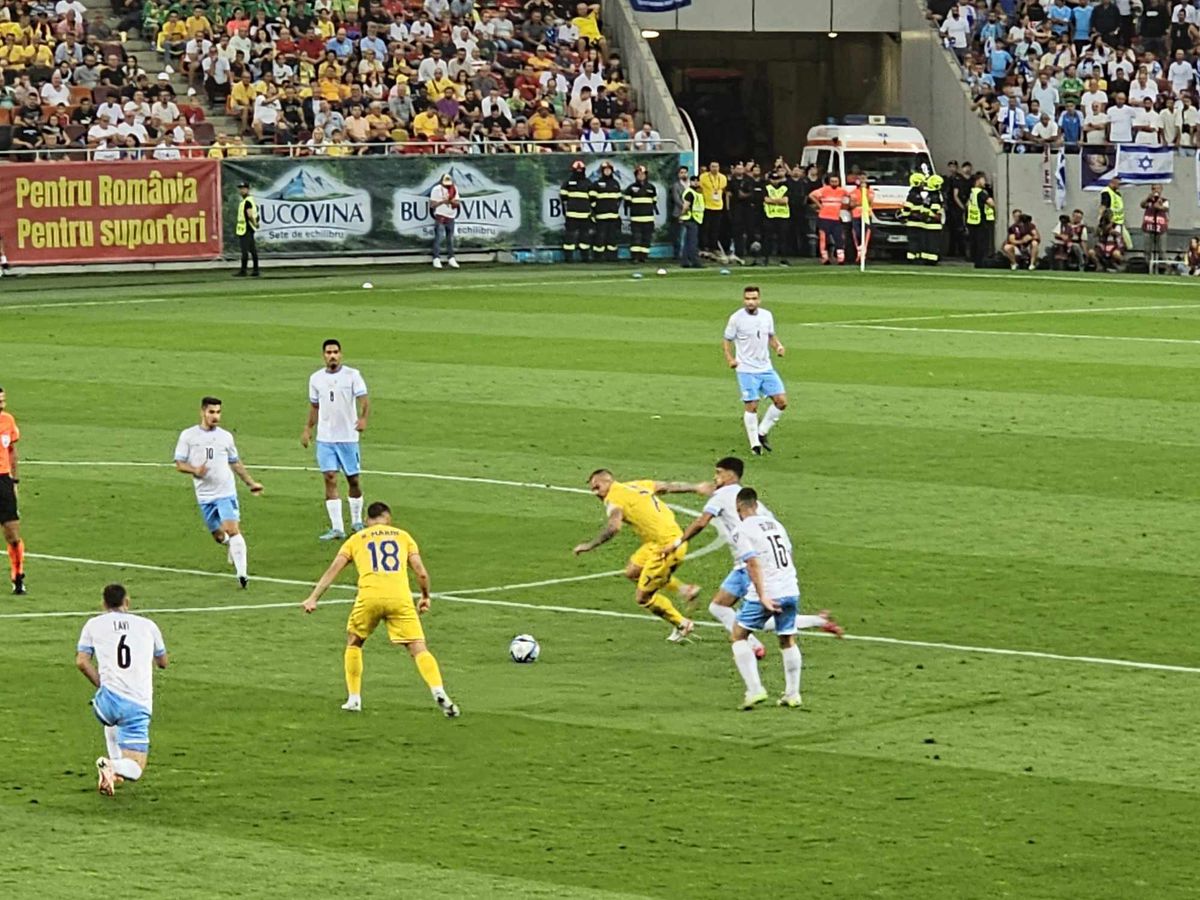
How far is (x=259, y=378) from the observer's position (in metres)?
34.3

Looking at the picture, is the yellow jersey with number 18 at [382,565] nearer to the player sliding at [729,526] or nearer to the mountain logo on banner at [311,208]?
the player sliding at [729,526]

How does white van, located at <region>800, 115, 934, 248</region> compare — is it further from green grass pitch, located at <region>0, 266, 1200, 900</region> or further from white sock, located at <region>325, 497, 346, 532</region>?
white sock, located at <region>325, 497, 346, 532</region>

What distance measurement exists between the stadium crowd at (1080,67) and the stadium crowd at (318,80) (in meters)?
8.59

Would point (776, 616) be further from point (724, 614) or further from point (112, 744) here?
point (112, 744)

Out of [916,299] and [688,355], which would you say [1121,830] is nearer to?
[688,355]

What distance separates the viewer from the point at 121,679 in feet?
49.2

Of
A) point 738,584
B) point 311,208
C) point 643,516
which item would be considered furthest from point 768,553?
point 311,208

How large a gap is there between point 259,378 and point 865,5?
103ft

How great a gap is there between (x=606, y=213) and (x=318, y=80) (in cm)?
680

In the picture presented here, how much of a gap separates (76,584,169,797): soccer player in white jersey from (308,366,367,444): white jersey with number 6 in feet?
28.5

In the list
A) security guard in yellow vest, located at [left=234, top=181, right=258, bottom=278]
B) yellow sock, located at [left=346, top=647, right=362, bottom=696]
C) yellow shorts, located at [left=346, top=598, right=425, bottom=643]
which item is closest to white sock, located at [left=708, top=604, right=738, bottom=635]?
yellow shorts, located at [left=346, top=598, right=425, bottom=643]

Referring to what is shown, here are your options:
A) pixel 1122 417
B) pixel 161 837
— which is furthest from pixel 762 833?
pixel 1122 417

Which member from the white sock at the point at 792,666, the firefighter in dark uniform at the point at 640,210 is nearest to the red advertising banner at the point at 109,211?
the firefighter in dark uniform at the point at 640,210

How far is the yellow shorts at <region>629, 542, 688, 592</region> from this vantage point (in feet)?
62.1
